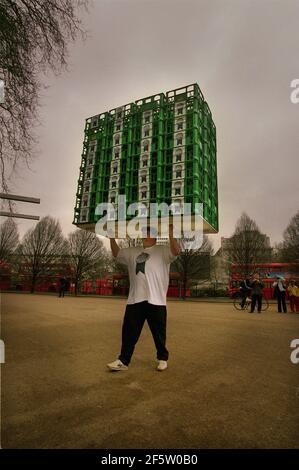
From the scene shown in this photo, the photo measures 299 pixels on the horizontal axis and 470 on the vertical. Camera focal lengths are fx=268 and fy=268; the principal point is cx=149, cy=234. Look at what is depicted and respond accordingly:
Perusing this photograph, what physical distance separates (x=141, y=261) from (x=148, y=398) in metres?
1.77

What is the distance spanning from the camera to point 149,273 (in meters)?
3.84

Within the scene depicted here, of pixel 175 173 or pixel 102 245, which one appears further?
pixel 175 173

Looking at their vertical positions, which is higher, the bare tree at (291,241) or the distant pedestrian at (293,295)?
the bare tree at (291,241)

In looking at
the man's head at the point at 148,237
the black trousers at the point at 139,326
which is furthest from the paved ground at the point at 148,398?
the man's head at the point at 148,237

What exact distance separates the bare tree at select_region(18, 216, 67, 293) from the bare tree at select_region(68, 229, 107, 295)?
6.25 ft

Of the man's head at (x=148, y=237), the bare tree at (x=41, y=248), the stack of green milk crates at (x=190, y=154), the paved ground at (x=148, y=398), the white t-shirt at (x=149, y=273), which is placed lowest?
the paved ground at (x=148, y=398)

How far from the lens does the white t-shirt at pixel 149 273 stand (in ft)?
12.4

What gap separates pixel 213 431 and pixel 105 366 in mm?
2095

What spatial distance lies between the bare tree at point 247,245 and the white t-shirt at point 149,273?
106 ft

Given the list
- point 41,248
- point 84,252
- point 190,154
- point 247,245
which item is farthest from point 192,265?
point 190,154

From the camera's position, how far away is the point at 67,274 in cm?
3953

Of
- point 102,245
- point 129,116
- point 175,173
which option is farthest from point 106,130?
point 102,245

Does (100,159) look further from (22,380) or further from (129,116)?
(22,380)

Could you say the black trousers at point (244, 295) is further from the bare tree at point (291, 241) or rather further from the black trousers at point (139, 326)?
the bare tree at point (291, 241)
